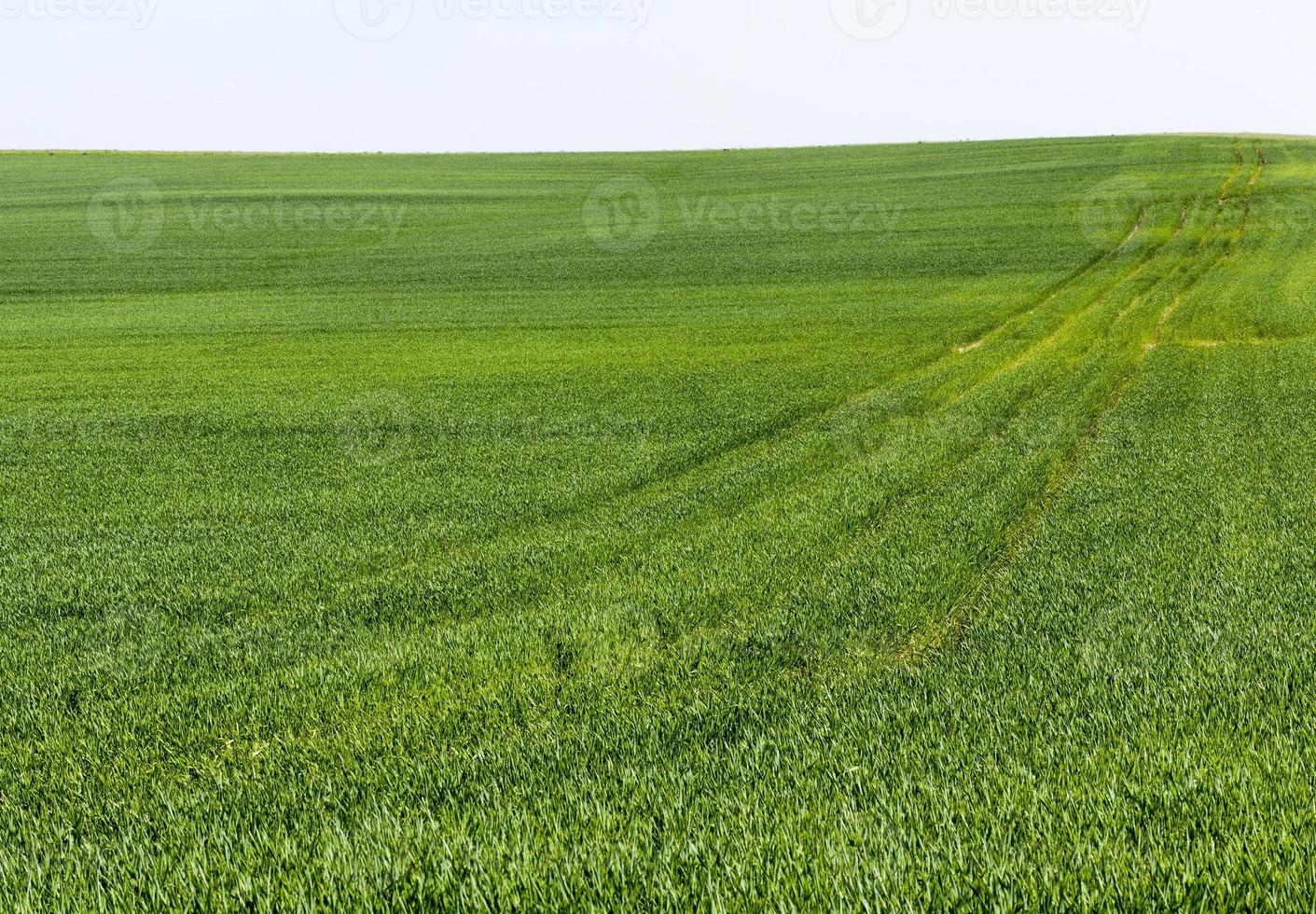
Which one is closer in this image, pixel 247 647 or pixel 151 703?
pixel 151 703

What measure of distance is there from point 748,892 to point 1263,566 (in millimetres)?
8027

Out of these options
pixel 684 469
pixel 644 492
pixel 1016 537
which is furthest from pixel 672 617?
pixel 684 469

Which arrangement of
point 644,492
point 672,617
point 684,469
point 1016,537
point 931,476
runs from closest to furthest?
1. point 672,617
2. point 1016,537
3. point 931,476
4. point 644,492
5. point 684,469

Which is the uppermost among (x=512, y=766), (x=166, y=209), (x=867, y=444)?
(x=166, y=209)

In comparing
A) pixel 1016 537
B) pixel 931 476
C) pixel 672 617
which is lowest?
pixel 672 617

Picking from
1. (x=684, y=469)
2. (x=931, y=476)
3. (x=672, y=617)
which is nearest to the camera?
(x=672, y=617)

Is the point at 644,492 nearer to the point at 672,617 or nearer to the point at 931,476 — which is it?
the point at 931,476

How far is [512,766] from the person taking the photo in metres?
6.64

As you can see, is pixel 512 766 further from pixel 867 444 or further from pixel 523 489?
pixel 867 444

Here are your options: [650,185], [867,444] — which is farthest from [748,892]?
[650,185]

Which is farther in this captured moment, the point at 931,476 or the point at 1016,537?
the point at 931,476

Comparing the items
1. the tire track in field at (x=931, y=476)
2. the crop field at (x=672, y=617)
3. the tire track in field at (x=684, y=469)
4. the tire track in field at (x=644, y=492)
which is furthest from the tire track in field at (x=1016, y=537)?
the tire track in field at (x=684, y=469)

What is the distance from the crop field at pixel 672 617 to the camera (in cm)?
507

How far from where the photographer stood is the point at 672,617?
966 cm
